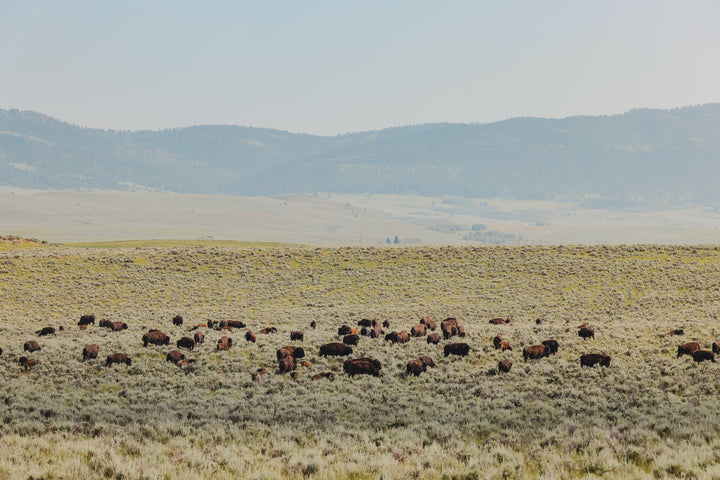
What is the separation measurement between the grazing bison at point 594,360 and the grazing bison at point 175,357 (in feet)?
46.3

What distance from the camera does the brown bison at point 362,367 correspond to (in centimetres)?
1831

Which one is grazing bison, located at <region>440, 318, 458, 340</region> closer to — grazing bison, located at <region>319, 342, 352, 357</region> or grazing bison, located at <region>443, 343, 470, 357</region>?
grazing bison, located at <region>443, 343, 470, 357</region>

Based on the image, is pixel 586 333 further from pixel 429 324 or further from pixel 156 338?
pixel 156 338

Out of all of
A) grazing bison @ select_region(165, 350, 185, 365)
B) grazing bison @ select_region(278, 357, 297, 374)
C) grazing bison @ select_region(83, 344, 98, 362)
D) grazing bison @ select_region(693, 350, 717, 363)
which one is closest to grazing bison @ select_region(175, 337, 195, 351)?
grazing bison @ select_region(165, 350, 185, 365)

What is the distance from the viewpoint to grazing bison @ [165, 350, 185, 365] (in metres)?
20.3

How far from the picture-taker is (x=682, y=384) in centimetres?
1577

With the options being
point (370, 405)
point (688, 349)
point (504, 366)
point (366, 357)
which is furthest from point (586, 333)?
point (370, 405)

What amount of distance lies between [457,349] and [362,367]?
14.3 ft

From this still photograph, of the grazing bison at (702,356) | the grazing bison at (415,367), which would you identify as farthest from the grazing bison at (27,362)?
the grazing bison at (702,356)

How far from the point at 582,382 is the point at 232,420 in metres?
10.3

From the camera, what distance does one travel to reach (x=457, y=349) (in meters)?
20.8

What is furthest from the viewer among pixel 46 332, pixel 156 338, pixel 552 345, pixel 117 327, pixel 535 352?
pixel 117 327

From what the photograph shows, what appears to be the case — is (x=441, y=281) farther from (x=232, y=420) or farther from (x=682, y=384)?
(x=232, y=420)

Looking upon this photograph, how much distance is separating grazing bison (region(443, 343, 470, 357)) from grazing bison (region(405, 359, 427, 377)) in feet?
8.53
